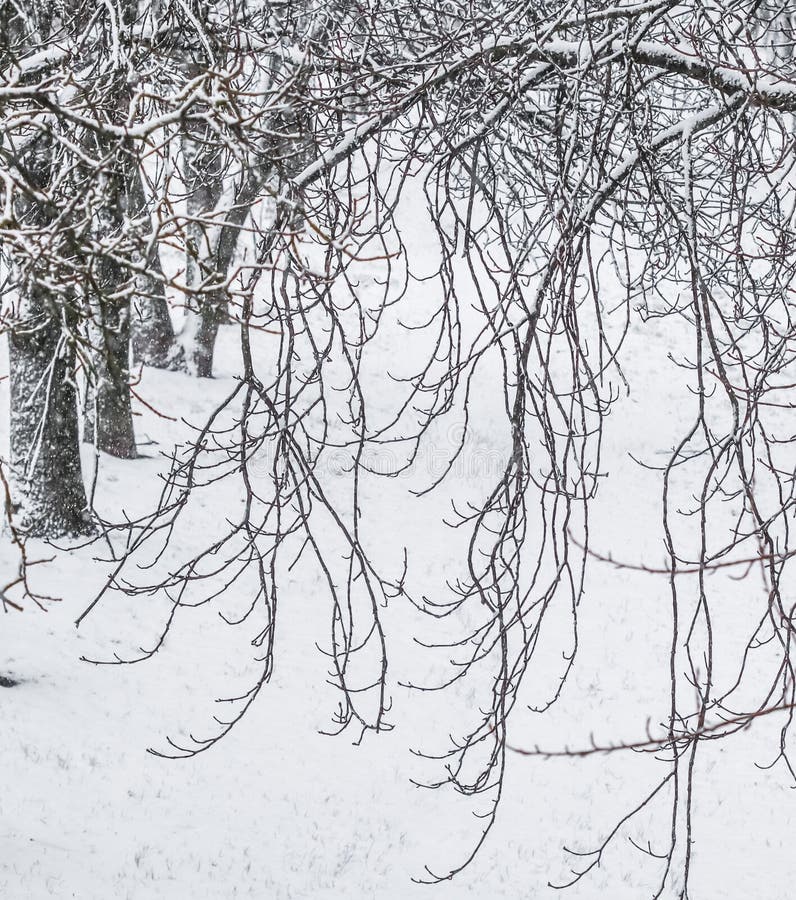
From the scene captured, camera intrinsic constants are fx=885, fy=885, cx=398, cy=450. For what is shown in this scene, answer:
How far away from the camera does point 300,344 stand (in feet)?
56.9

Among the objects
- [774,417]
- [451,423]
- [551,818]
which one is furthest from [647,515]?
[551,818]

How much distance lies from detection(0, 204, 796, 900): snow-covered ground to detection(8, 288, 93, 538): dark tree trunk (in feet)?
1.38

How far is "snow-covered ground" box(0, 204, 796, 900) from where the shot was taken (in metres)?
6.07

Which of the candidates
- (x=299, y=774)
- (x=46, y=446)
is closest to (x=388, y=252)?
(x=46, y=446)

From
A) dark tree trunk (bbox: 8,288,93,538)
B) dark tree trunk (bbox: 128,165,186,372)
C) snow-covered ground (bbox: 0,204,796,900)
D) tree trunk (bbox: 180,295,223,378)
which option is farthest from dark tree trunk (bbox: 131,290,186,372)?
dark tree trunk (bbox: 8,288,93,538)

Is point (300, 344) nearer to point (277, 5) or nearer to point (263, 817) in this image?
point (263, 817)

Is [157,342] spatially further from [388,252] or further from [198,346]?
[388,252]

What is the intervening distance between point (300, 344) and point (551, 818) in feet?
38.3

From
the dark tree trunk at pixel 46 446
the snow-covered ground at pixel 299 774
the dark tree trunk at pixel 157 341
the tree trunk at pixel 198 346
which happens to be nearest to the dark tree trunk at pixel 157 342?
the dark tree trunk at pixel 157 341

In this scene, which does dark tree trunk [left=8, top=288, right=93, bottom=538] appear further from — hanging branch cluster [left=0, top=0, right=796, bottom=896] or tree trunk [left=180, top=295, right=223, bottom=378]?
tree trunk [left=180, top=295, right=223, bottom=378]

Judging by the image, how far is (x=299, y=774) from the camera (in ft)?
24.0

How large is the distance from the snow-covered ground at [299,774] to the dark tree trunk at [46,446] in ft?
1.38

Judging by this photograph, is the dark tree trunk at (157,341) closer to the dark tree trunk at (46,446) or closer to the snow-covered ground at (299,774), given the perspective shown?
the snow-covered ground at (299,774)

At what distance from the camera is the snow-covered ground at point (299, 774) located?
607cm
